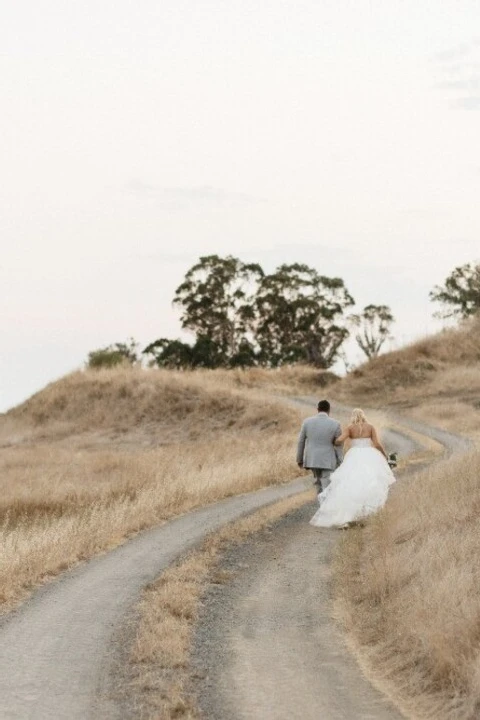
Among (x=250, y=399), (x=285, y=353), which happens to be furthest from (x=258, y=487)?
(x=285, y=353)

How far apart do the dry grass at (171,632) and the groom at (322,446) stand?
7.79ft

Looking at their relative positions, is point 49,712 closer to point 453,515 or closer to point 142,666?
point 142,666

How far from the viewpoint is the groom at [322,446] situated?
18703mm

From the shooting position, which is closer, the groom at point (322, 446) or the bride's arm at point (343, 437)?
the bride's arm at point (343, 437)

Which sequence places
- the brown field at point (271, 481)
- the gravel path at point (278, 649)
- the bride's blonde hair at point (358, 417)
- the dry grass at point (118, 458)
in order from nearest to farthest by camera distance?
the gravel path at point (278, 649), the brown field at point (271, 481), the dry grass at point (118, 458), the bride's blonde hair at point (358, 417)

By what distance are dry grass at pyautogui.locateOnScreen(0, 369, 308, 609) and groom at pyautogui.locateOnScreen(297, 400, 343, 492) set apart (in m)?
3.33

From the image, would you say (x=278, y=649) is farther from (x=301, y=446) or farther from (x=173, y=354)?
(x=173, y=354)

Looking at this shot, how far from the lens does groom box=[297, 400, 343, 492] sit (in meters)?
18.7

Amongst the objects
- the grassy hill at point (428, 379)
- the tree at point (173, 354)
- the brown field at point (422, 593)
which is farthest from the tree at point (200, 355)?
the brown field at point (422, 593)

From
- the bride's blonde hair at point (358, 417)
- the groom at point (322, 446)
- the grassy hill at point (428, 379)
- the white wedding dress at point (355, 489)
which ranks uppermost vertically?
the grassy hill at point (428, 379)

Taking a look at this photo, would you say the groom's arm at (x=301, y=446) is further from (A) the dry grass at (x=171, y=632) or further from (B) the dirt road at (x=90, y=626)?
(A) the dry grass at (x=171, y=632)

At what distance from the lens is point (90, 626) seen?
11.1 metres

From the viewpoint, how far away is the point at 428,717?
8109 mm

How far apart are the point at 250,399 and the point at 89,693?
41.6 m
